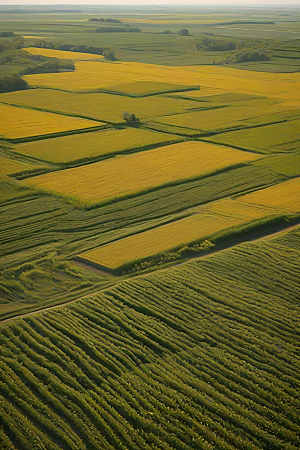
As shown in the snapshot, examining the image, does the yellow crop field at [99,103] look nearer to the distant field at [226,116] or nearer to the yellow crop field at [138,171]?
the distant field at [226,116]

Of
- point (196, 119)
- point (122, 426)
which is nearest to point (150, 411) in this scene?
point (122, 426)

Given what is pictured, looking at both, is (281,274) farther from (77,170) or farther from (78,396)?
(77,170)

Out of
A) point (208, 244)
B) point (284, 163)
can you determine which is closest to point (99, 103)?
point (284, 163)

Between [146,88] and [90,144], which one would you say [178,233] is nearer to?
[90,144]

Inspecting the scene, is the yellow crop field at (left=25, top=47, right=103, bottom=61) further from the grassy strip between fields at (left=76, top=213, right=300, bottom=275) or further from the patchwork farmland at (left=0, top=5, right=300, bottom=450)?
the grassy strip between fields at (left=76, top=213, right=300, bottom=275)

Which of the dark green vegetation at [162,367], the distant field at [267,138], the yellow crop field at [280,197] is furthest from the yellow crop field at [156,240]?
the distant field at [267,138]

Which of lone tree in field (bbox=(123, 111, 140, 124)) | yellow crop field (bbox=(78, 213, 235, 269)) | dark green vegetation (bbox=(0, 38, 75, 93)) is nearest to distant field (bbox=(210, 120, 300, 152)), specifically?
lone tree in field (bbox=(123, 111, 140, 124))

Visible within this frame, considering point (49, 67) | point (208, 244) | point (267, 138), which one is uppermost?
point (49, 67)
